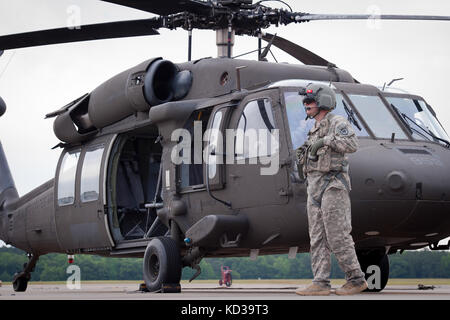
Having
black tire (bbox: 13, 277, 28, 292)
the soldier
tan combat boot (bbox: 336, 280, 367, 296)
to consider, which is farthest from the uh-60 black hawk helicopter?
tan combat boot (bbox: 336, 280, 367, 296)

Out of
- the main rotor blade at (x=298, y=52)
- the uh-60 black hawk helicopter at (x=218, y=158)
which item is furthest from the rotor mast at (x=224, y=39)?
the main rotor blade at (x=298, y=52)

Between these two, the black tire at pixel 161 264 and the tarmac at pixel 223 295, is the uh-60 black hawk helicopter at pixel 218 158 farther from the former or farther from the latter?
the tarmac at pixel 223 295

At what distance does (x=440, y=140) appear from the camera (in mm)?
9367

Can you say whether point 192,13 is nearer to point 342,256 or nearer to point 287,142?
point 287,142

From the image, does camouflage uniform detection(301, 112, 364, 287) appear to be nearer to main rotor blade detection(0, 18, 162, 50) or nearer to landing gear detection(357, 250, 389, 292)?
landing gear detection(357, 250, 389, 292)

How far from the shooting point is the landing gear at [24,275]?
582 inches

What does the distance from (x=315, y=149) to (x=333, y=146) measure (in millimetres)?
171

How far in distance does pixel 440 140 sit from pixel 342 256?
272 cm

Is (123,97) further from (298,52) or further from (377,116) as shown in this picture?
(377,116)

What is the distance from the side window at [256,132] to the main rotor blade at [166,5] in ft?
7.13

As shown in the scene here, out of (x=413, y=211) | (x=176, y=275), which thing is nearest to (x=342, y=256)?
(x=413, y=211)

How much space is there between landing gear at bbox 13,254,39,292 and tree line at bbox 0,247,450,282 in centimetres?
26

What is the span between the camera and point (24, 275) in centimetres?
1482

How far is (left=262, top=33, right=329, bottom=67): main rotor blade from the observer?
1248 cm
